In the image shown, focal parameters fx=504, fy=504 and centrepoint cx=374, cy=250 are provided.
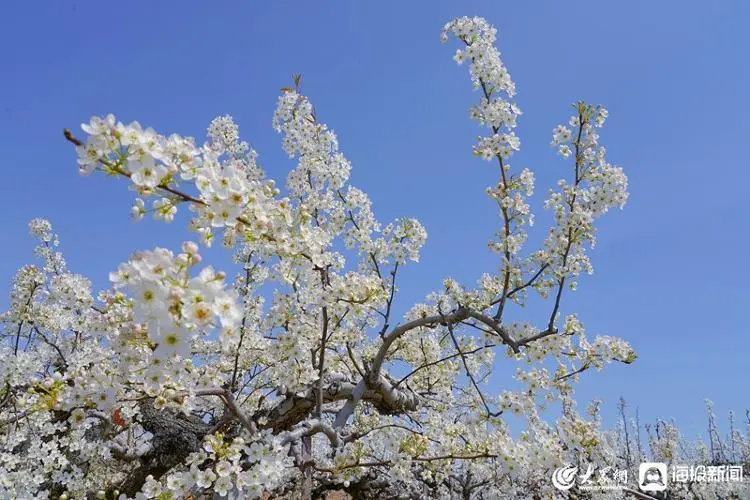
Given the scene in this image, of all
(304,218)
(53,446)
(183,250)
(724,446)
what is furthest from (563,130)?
(724,446)

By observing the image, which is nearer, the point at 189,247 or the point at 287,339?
the point at 189,247

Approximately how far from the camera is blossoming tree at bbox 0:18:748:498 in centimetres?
204

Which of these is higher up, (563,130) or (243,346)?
(563,130)

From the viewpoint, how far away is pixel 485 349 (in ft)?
18.2

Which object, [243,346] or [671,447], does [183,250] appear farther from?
[671,447]

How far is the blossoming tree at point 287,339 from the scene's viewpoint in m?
2.04

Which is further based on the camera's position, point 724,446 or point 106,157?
point 724,446

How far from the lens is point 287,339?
448 centimetres

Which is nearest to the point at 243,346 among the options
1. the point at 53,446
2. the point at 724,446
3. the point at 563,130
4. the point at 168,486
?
the point at 53,446

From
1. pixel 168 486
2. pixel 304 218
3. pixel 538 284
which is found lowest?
pixel 168 486

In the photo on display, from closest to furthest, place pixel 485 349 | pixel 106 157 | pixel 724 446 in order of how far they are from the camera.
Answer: pixel 106 157 → pixel 485 349 → pixel 724 446

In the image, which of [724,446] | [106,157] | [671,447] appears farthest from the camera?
[724,446]

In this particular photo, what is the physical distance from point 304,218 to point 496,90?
7.65 feet

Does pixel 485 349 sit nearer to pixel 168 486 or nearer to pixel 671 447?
pixel 168 486
